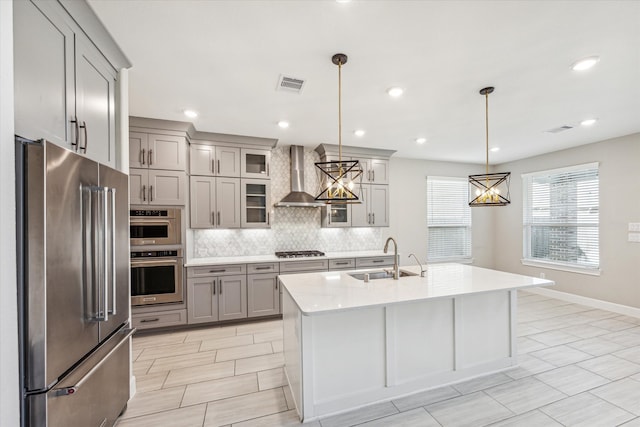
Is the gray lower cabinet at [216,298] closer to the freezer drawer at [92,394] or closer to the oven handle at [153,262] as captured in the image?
the oven handle at [153,262]

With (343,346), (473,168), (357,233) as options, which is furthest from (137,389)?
(473,168)

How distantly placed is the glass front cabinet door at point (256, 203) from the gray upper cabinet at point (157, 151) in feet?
3.11

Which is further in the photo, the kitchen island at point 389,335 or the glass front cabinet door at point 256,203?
the glass front cabinet door at point 256,203

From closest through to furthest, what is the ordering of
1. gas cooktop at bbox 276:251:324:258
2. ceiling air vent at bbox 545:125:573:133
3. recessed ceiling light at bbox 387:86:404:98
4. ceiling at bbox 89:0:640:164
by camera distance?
ceiling at bbox 89:0:640:164
recessed ceiling light at bbox 387:86:404:98
ceiling air vent at bbox 545:125:573:133
gas cooktop at bbox 276:251:324:258

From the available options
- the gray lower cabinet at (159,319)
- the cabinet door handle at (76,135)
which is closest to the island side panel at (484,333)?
the cabinet door handle at (76,135)

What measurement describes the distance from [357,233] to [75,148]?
424cm

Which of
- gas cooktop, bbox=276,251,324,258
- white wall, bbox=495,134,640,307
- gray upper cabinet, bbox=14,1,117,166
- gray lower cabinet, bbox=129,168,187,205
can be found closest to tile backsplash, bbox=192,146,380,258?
gas cooktop, bbox=276,251,324,258

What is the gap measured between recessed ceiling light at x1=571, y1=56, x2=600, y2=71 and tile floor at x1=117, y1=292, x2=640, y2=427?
2737mm

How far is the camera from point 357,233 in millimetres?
5152

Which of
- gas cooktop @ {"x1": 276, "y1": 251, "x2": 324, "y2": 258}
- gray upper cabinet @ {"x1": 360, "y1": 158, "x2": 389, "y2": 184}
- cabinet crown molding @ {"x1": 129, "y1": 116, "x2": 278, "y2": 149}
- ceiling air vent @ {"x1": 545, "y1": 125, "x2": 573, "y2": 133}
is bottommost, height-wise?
gas cooktop @ {"x1": 276, "y1": 251, "x2": 324, "y2": 258}

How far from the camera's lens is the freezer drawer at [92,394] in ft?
3.99

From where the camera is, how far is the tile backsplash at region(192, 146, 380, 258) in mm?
4285

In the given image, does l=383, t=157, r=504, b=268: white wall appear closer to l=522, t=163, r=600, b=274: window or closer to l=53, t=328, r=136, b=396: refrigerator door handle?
l=522, t=163, r=600, b=274: window

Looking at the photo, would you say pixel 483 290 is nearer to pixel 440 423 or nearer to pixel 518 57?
pixel 440 423
